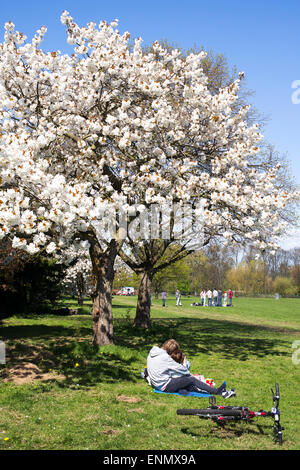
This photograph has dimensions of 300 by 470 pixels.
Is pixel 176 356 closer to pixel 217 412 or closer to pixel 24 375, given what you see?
pixel 217 412

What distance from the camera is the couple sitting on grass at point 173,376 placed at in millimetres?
7559

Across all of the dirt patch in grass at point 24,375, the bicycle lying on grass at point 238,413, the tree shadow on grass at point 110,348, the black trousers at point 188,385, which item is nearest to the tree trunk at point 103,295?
the tree shadow on grass at point 110,348

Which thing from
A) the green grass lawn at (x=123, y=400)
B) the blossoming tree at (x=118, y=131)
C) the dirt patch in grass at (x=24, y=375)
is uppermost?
the blossoming tree at (x=118, y=131)

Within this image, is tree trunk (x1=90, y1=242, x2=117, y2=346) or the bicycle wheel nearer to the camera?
the bicycle wheel

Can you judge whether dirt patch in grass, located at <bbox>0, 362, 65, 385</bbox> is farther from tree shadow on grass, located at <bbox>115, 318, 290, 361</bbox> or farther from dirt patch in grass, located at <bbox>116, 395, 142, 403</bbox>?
tree shadow on grass, located at <bbox>115, 318, 290, 361</bbox>

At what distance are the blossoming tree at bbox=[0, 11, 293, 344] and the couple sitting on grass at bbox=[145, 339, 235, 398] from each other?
3200mm

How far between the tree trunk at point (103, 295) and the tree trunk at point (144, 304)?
18.6 feet

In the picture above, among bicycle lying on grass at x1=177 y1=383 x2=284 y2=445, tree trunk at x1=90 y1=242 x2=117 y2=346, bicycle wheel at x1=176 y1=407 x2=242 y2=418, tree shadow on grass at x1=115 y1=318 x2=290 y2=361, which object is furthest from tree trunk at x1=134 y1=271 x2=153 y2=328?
bicycle wheel at x1=176 y1=407 x2=242 y2=418

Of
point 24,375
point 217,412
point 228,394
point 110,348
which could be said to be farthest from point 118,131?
point 217,412

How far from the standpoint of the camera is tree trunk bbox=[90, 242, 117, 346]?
1175 centimetres

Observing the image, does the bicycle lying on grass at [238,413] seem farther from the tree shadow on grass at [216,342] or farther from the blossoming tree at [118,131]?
the tree shadow on grass at [216,342]
